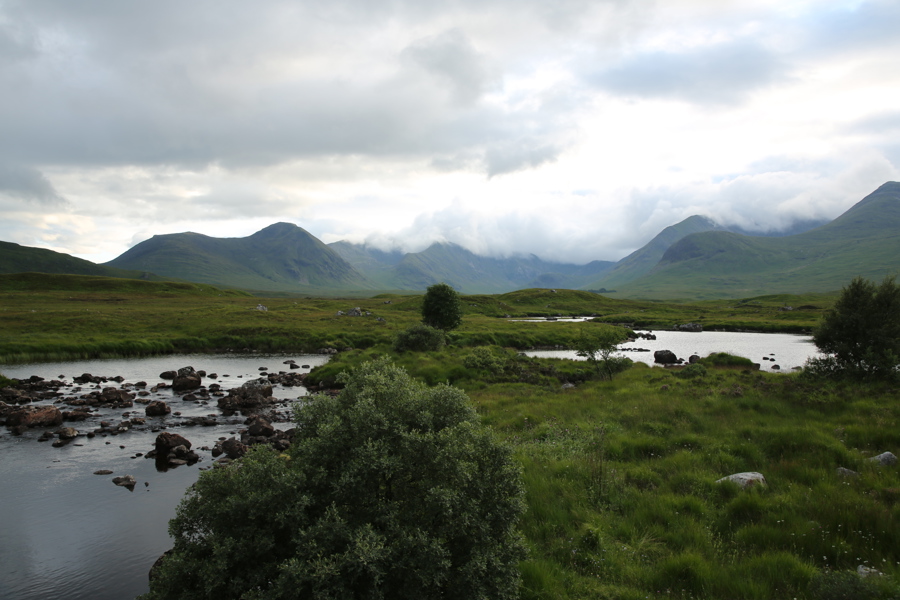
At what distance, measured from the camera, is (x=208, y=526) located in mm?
7574

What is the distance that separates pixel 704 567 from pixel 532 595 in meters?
3.68

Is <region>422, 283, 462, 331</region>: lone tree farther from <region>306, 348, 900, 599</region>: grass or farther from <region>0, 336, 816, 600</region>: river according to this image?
<region>306, 348, 900, 599</region>: grass

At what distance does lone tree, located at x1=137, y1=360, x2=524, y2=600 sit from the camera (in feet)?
21.5

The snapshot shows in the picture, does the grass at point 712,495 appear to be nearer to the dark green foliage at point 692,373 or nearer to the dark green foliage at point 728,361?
the dark green foliage at point 692,373

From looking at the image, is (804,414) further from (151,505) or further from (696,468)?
(151,505)

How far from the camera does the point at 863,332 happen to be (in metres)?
22.9

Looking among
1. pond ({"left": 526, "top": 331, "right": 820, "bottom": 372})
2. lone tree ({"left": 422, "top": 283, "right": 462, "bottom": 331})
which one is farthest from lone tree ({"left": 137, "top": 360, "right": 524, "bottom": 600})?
lone tree ({"left": 422, "top": 283, "right": 462, "bottom": 331})

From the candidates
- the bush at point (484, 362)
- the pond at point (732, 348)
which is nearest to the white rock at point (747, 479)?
the bush at point (484, 362)

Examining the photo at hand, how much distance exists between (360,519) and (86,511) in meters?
16.4

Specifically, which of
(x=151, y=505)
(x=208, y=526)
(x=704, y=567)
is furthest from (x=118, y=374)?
(x=704, y=567)

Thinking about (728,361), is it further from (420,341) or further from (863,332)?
(420,341)

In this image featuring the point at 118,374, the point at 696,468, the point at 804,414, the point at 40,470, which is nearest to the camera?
the point at 696,468

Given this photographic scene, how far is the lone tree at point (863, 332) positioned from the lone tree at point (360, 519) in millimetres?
24223

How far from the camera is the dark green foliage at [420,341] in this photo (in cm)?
4569
